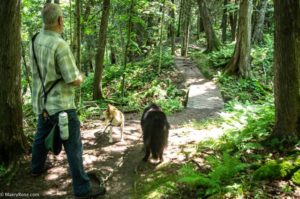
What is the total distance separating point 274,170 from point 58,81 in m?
3.24

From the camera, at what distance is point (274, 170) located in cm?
472

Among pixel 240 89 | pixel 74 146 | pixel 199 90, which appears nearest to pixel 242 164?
pixel 74 146

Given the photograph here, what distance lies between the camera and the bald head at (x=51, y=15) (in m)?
4.48

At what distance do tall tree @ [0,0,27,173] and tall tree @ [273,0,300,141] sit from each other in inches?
171

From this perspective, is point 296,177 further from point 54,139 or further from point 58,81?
point 58,81

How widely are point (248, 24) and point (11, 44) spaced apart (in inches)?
484

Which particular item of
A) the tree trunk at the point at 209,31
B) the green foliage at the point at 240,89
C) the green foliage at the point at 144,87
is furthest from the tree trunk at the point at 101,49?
the tree trunk at the point at 209,31

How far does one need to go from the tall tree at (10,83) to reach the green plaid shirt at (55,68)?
3.99 feet

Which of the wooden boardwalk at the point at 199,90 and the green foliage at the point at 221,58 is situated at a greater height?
the green foliage at the point at 221,58

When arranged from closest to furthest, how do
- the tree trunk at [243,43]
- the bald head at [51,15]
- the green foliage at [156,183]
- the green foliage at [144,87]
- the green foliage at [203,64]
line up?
the bald head at [51,15] → the green foliage at [156,183] → the green foliage at [144,87] → the tree trunk at [243,43] → the green foliage at [203,64]

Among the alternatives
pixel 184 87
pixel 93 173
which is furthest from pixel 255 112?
pixel 184 87

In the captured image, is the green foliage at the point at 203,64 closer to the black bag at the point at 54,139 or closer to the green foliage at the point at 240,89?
the green foliage at the point at 240,89

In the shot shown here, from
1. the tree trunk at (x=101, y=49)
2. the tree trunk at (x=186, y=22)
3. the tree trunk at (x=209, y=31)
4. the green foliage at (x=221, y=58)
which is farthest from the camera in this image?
the tree trunk at (x=209, y=31)

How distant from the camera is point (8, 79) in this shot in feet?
18.9
